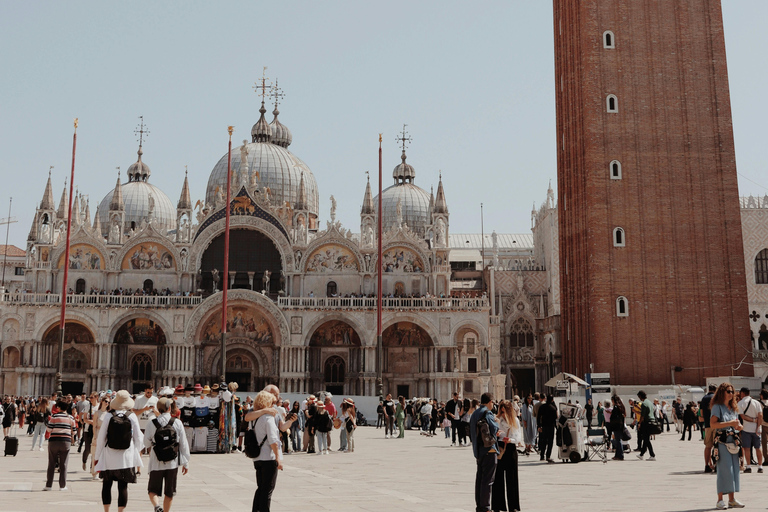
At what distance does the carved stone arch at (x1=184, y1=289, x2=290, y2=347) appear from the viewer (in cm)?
5012

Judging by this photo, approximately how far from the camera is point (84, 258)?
176ft

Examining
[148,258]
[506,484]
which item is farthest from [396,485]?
[148,258]

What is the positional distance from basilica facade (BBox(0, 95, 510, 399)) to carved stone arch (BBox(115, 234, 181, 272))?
3.3 inches

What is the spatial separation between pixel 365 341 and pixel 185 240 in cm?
1276

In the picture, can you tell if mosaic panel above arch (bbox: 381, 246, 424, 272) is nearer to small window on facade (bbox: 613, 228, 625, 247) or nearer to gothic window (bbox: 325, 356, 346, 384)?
gothic window (bbox: 325, 356, 346, 384)

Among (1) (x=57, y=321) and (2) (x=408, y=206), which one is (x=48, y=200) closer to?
(1) (x=57, y=321)

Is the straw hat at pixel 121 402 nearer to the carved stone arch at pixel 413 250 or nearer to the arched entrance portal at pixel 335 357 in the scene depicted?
the arched entrance portal at pixel 335 357

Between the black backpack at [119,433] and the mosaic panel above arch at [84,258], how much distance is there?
44.2 metres

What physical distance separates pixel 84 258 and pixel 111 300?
445 centimetres

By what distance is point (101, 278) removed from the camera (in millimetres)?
53375

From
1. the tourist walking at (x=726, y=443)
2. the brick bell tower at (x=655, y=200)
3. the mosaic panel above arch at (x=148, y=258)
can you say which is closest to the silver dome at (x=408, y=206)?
the mosaic panel above arch at (x=148, y=258)

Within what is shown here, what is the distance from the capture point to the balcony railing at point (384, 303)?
5119 cm

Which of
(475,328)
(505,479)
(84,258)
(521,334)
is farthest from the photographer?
(521,334)

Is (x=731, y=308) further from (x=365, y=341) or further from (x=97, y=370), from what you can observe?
(x=97, y=370)
